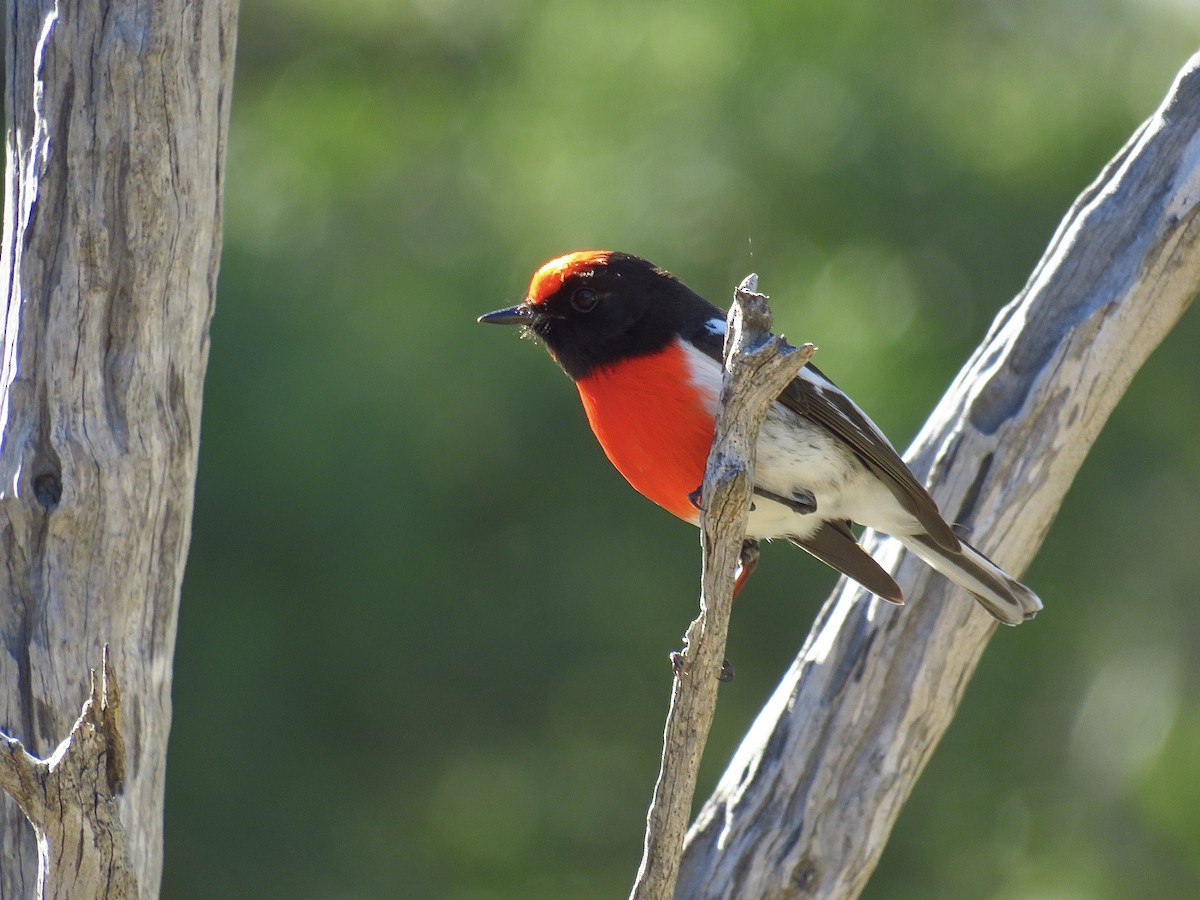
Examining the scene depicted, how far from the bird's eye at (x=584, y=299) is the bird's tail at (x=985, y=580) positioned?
0.93 meters

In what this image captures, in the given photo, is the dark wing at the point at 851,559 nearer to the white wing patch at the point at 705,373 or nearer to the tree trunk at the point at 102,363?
the white wing patch at the point at 705,373

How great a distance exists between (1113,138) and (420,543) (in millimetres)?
3101

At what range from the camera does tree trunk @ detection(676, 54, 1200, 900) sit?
295 cm

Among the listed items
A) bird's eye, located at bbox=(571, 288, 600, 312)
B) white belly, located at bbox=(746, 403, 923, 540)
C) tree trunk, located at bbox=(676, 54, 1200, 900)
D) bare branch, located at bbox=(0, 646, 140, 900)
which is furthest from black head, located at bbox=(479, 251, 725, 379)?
bare branch, located at bbox=(0, 646, 140, 900)

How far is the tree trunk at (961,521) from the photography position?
2.95m

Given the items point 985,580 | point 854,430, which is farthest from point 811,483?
point 985,580

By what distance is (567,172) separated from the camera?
17.2ft

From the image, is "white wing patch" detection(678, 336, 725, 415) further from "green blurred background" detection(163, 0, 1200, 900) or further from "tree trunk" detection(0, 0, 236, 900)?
"green blurred background" detection(163, 0, 1200, 900)

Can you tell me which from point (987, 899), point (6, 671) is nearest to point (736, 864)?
point (6, 671)

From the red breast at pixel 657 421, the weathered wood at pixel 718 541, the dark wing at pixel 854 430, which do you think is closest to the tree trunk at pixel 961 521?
the dark wing at pixel 854 430

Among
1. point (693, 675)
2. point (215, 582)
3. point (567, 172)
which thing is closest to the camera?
point (693, 675)

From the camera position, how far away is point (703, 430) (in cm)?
273

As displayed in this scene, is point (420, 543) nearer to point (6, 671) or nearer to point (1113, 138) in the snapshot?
point (6, 671)

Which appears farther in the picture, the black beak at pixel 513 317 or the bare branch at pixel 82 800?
the black beak at pixel 513 317
